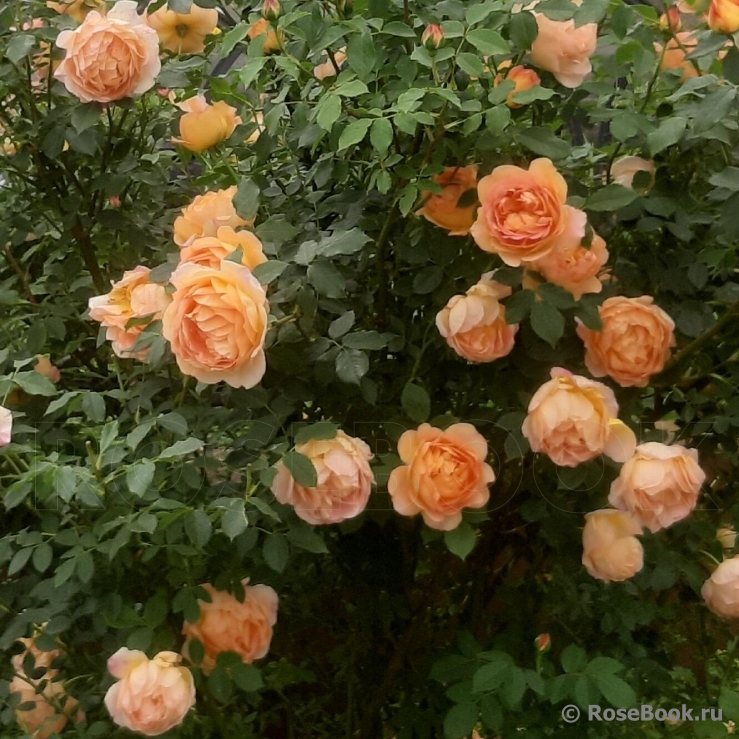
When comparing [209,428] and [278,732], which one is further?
[278,732]

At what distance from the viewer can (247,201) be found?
69 centimetres

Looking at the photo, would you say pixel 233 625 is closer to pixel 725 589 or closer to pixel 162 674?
pixel 162 674

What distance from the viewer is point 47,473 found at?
620mm

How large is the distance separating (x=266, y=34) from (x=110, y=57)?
0.16m

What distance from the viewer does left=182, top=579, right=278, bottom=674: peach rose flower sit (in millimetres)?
665

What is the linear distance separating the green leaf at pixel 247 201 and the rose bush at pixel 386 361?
0.06 feet

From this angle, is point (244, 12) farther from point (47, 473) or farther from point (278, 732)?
point (278, 732)

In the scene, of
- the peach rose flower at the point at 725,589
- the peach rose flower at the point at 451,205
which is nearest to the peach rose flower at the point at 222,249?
the peach rose flower at the point at 451,205

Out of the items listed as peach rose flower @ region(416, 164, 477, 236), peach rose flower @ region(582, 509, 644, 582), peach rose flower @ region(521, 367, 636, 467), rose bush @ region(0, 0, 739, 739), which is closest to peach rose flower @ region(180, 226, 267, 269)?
rose bush @ region(0, 0, 739, 739)

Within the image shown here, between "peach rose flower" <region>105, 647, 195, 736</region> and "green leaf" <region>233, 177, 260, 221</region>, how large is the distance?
40 centimetres

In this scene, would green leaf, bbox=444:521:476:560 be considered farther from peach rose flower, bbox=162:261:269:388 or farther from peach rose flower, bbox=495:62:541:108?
peach rose flower, bbox=495:62:541:108

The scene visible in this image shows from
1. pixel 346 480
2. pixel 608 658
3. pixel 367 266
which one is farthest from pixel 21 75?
pixel 608 658

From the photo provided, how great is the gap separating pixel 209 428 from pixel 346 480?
157 mm

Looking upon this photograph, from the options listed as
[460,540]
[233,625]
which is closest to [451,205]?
[460,540]
